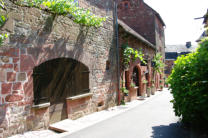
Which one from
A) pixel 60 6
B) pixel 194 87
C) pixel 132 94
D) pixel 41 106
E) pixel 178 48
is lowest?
pixel 132 94

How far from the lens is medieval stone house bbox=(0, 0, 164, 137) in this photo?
418cm

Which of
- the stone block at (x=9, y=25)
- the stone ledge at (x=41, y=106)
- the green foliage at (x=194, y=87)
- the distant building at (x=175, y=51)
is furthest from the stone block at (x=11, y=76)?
the distant building at (x=175, y=51)

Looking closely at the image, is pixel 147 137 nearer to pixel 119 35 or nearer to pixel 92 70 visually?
pixel 92 70

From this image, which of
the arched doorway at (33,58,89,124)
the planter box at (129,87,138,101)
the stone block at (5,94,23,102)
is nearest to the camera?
the stone block at (5,94,23,102)

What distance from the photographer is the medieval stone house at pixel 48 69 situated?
4.18 metres

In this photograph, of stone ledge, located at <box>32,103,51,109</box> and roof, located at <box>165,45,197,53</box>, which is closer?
stone ledge, located at <box>32,103,51,109</box>

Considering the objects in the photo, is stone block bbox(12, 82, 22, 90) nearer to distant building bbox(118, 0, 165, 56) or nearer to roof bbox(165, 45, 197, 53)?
distant building bbox(118, 0, 165, 56)

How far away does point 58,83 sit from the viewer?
542 centimetres

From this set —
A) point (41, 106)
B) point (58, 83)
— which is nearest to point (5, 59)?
point (41, 106)

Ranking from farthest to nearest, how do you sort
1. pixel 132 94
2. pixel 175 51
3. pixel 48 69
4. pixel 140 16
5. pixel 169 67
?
1. pixel 175 51
2. pixel 169 67
3. pixel 140 16
4. pixel 132 94
5. pixel 48 69

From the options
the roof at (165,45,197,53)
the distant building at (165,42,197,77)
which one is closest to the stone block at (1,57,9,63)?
the distant building at (165,42,197,77)

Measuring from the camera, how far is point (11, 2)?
4.21 metres

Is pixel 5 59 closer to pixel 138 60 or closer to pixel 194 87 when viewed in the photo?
pixel 194 87

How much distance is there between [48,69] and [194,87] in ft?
13.3
